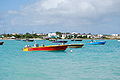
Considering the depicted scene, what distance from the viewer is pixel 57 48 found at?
137 feet

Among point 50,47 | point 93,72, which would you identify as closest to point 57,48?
point 50,47

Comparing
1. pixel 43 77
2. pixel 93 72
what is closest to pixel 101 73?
pixel 93 72

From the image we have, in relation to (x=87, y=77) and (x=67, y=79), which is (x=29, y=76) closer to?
(x=67, y=79)

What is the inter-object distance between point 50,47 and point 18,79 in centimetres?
2580

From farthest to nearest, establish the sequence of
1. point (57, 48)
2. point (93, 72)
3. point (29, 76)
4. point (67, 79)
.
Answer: point (57, 48) < point (93, 72) < point (29, 76) < point (67, 79)

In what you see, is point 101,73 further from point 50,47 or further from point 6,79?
point 50,47

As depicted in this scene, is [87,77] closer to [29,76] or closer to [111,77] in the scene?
[111,77]

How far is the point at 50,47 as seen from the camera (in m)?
41.7

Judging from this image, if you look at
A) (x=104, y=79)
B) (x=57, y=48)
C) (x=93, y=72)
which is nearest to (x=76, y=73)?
(x=93, y=72)

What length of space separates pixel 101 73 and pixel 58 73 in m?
3.42

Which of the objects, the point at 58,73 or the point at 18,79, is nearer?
the point at 18,79

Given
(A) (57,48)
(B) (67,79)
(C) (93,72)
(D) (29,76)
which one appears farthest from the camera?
(A) (57,48)

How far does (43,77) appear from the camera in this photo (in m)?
16.6

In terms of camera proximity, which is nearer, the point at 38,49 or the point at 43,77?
the point at 43,77
